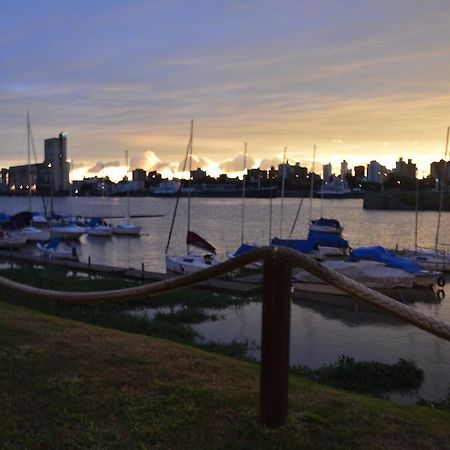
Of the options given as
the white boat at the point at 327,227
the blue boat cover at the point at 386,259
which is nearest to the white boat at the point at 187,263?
the blue boat cover at the point at 386,259

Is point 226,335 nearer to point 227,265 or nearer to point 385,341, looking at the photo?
point 385,341

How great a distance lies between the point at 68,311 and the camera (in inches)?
607

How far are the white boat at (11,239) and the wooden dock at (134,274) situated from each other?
730 centimetres

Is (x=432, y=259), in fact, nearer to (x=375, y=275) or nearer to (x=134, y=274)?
(x=375, y=275)

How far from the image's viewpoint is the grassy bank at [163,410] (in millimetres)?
3992

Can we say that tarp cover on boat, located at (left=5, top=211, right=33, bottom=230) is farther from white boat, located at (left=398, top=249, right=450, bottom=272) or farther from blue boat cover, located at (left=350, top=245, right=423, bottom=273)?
white boat, located at (left=398, top=249, right=450, bottom=272)

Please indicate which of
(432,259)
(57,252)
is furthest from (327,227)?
(57,252)

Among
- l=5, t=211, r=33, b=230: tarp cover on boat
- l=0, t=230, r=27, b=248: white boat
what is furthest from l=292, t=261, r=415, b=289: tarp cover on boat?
l=5, t=211, r=33, b=230: tarp cover on boat

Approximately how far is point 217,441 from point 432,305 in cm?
2273

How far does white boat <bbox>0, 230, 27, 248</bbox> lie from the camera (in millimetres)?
48438

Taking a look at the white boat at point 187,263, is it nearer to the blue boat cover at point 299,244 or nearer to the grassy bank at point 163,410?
the blue boat cover at point 299,244

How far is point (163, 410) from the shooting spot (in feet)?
14.6

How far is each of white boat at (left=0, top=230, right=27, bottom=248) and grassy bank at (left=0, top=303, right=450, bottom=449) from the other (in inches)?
1771

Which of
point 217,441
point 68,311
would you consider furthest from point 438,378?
point 217,441
